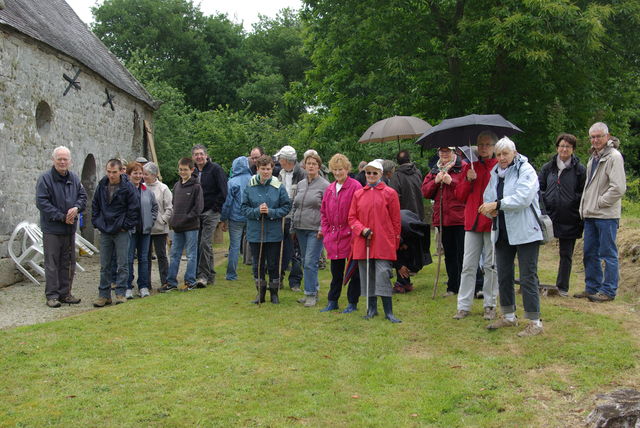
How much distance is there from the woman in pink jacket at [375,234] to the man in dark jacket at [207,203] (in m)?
3.09

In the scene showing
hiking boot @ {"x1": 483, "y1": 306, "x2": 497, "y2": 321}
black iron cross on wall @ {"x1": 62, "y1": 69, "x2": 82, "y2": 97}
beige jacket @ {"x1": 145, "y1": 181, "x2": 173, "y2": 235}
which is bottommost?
hiking boot @ {"x1": 483, "y1": 306, "x2": 497, "y2": 321}

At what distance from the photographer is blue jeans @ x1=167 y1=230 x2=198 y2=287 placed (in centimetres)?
925

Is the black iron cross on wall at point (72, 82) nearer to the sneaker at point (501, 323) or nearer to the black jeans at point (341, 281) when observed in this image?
the black jeans at point (341, 281)

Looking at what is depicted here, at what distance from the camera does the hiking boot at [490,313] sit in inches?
272

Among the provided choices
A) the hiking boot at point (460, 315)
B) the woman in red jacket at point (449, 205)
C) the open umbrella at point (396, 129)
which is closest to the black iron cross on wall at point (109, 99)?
the open umbrella at point (396, 129)

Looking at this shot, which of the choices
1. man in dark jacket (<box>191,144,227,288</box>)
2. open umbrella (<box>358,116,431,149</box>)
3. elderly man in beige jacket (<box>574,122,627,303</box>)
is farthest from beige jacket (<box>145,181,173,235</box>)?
elderly man in beige jacket (<box>574,122,627,303</box>)

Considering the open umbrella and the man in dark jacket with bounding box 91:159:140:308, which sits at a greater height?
the open umbrella

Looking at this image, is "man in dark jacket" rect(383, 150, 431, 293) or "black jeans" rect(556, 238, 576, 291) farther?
"man in dark jacket" rect(383, 150, 431, 293)

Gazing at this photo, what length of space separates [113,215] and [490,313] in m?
4.85

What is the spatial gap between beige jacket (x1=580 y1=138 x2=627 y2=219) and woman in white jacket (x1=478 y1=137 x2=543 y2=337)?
1.77 m

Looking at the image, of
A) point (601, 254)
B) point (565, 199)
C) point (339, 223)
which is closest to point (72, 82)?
point (339, 223)

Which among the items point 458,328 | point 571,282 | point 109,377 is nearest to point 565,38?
point 571,282

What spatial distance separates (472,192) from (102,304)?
489 centimetres

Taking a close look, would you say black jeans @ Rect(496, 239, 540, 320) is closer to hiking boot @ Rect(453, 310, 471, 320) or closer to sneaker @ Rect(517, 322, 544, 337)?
sneaker @ Rect(517, 322, 544, 337)
